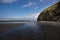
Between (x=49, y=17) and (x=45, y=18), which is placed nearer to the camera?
(x=49, y=17)

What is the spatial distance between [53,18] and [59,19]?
15539mm

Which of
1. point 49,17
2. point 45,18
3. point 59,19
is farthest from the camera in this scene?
point 45,18

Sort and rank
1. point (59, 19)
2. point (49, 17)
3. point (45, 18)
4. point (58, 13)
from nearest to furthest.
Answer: point (59, 19), point (58, 13), point (49, 17), point (45, 18)

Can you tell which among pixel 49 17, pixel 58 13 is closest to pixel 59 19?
pixel 58 13

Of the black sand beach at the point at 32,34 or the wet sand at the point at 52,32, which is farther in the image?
the wet sand at the point at 52,32

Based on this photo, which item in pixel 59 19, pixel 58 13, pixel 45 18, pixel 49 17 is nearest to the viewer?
pixel 59 19

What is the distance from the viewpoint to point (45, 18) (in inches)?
5030

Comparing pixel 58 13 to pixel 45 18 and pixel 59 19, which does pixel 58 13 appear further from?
pixel 45 18

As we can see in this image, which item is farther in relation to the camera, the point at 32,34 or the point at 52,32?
the point at 52,32

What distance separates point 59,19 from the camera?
96312 mm

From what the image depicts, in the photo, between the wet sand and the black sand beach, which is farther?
the wet sand

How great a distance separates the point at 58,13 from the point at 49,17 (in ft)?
44.2

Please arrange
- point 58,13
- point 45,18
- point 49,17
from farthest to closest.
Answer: point 45,18
point 49,17
point 58,13

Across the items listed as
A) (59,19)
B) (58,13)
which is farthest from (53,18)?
(59,19)
